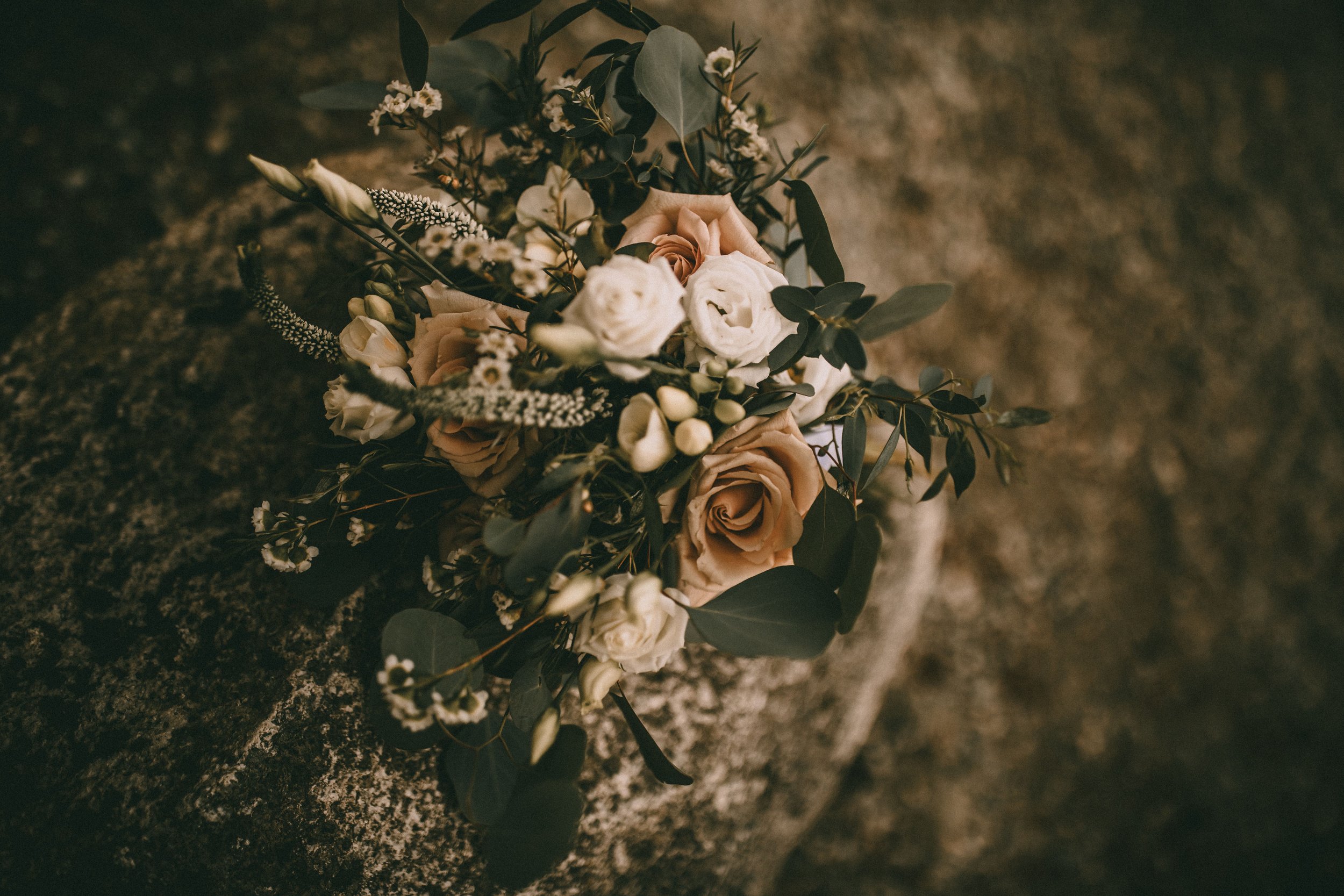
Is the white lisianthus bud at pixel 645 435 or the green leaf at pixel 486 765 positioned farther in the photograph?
the green leaf at pixel 486 765

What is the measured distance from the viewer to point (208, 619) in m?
0.66

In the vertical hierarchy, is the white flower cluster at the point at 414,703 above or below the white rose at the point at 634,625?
below

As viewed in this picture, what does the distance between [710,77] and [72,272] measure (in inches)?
42.1

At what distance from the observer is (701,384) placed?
1.63 ft

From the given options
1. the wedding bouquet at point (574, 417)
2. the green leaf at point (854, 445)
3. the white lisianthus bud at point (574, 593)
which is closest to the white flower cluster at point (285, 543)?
the wedding bouquet at point (574, 417)

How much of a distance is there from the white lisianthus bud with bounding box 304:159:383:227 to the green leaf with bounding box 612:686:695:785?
1.46 feet

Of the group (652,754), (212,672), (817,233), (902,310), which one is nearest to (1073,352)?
(902,310)

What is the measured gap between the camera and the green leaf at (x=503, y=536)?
0.45m

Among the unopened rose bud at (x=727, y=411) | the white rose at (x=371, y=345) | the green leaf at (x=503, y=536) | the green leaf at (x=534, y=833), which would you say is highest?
the unopened rose bud at (x=727, y=411)

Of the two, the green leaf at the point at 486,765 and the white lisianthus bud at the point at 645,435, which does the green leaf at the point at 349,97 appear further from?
the green leaf at the point at 486,765

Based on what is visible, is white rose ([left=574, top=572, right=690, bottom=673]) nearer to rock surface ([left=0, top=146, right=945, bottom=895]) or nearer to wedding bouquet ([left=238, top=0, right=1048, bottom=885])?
wedding bouquet ([left=238, top=0, right=1048, bottom=885])

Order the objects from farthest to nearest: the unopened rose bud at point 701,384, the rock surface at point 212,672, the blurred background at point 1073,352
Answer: the blurred background at point 1073,352
the rock surface at point 212,672
the unopened rose bud at point 701,384

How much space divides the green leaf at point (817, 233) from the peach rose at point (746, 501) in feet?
0.50

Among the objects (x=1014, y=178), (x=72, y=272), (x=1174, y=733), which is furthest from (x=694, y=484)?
(x=1174, y=733)
